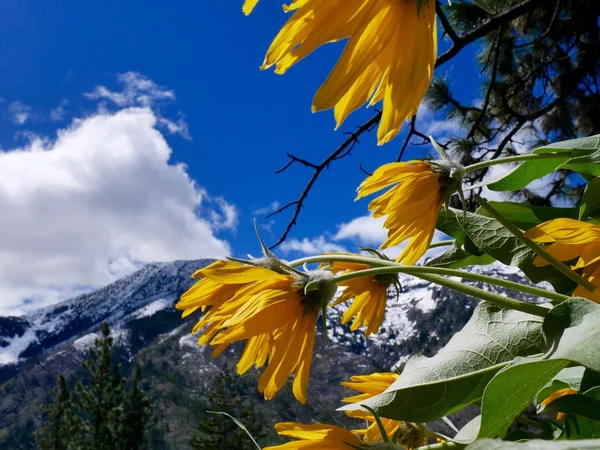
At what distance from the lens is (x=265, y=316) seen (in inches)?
35.0

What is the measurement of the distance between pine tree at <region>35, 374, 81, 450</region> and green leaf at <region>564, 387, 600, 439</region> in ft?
113

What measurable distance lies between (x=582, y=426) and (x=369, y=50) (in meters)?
0.54

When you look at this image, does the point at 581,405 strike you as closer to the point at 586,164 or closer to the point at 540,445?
the point at 586,164

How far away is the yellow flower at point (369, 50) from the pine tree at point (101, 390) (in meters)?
30.2

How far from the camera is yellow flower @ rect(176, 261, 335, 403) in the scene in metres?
0.89

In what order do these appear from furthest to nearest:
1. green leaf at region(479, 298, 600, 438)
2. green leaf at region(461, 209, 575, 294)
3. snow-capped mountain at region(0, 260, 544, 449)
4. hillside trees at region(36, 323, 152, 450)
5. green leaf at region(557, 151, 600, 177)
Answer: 1. snow-capped mountain at region(0, 260, 544, 449)
2. hillside trees at region(36, 323, 152, 450)
3. green leaf at region(461, 209, 575, 294)
4. green leaf at region(557, 151, 600, 177)
5. green leaf at region(479, 298, 600, 438)

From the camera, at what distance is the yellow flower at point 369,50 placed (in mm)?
613

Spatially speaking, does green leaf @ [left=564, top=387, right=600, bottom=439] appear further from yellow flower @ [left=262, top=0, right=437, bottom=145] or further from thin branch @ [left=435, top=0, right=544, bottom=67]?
thin branch @ [left=435, top=0, right=544, bottom=67]

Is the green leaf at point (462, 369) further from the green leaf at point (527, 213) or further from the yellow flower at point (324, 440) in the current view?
the green leaf at point (527, 213)

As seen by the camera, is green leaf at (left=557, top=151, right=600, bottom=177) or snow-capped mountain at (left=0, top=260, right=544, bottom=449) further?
snow-capped mountain at (left=0, top=260, right=544, bottom=449)

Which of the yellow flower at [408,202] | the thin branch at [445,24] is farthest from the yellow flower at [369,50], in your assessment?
the thin branch at [445,24]

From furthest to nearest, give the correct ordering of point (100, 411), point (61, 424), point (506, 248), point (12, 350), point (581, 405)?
point (12, 350), point (61, 424), point (100, 411), point (506, 248), point (581, 405)

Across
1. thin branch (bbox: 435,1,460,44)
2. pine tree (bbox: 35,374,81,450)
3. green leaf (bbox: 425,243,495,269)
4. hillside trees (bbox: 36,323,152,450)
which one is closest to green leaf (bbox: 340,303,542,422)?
green leaf (bbox: 425,243,495,269)

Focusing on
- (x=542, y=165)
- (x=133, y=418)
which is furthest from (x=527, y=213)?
(x=133, y=418)
